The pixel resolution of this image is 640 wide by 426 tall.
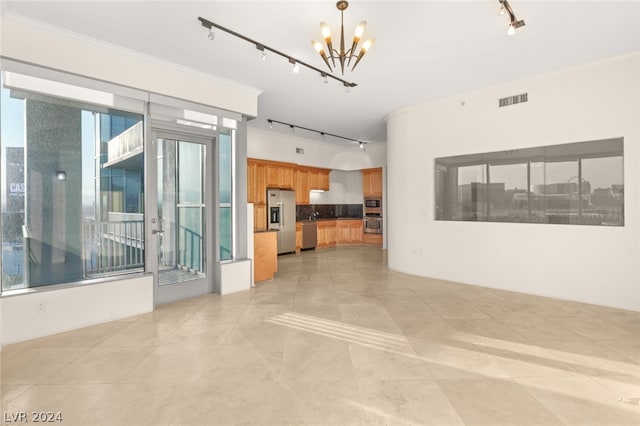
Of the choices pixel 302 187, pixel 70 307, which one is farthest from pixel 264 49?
pixel 302 187

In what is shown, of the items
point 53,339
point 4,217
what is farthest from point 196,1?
point 53,339

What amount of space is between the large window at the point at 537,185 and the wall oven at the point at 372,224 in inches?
164

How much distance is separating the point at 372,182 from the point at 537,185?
5.58m

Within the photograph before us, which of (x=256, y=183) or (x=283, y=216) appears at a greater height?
(x=256, y=183)

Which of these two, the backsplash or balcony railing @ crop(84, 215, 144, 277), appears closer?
balcony railing @ crop(84, 215, 144, 277)

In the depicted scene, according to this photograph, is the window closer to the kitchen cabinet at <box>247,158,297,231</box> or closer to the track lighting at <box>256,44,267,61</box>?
the track lighting at <box>256,44,267,61</box>

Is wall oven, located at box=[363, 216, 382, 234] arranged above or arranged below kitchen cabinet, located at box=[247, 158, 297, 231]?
below

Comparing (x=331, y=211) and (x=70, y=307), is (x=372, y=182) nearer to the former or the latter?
(x=331, y=211)

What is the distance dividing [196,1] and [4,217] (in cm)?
291

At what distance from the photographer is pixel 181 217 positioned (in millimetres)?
4578

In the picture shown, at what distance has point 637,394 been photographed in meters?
2.18

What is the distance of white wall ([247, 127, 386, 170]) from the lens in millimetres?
8047

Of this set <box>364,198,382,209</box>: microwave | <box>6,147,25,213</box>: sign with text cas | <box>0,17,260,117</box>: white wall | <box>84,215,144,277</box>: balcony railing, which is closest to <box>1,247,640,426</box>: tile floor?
<box>84,215,144,277</box>: balcony railing

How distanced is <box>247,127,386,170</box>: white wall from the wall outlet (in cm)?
533
